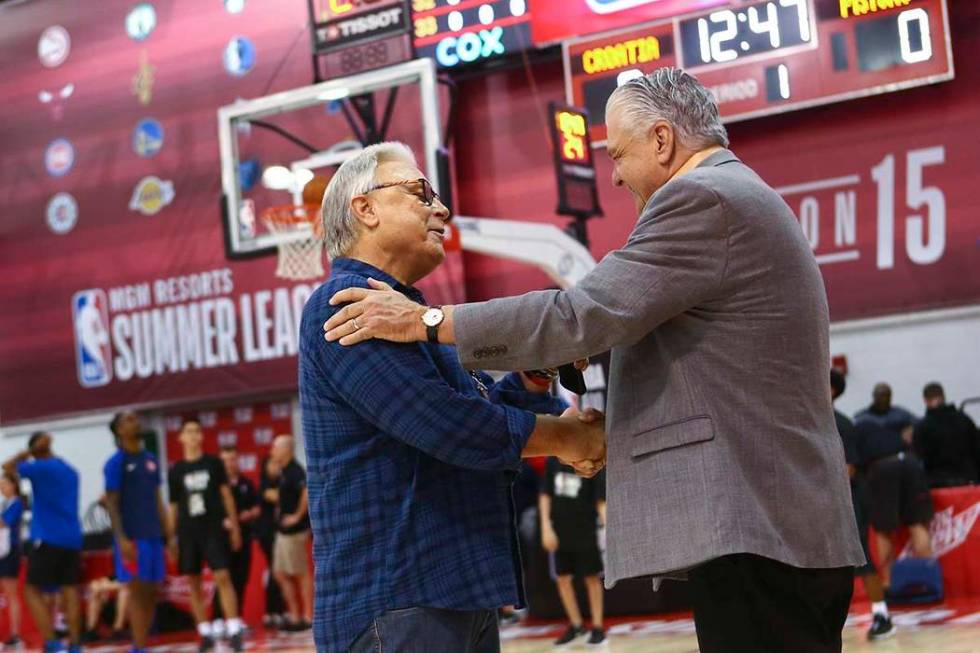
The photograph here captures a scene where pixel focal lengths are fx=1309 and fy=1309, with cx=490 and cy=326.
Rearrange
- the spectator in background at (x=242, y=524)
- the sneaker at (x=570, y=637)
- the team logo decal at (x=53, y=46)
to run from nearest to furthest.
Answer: the sneaker at (x=570, y=637) < the spectator in background at (x=242, y=524) < the team logo decal at (x=53, y=46)

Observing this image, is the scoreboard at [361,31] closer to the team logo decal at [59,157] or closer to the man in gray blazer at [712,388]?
the team logo decal at [59,157]

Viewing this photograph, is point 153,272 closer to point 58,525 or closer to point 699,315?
point 58,525

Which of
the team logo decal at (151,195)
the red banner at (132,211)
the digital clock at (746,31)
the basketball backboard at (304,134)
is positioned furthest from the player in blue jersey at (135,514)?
the team logo decal at (151,195)

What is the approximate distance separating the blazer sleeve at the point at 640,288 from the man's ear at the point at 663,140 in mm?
147

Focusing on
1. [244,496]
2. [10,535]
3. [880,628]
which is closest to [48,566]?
[10,535]

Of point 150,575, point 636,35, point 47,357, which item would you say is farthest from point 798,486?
point 47,357

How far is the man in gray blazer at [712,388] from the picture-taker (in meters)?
2.59

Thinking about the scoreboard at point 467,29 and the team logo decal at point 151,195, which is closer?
the scoreboard at point 467,29

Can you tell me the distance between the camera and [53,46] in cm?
1836

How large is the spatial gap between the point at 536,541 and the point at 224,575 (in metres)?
2.72

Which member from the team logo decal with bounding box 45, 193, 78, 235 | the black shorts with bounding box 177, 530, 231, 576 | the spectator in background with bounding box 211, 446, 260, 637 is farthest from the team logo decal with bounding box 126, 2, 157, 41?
the black shorts with bounding box 177, 530, 231, 576

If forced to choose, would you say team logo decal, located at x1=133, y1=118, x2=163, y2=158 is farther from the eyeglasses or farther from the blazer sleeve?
the blazer sleeve

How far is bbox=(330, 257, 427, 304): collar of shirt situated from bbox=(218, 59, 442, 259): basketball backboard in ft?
27.7

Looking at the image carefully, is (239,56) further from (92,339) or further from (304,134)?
(92,339)
